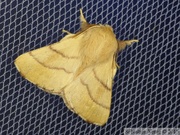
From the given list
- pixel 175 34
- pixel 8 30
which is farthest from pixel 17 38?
pixel 175 34

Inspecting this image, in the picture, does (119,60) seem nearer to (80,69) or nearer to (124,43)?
(124,43)

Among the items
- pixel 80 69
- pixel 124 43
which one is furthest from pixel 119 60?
pixel 80 69

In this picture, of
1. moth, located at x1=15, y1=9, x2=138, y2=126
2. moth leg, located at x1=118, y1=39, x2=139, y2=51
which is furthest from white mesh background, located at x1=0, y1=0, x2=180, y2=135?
moth, located at x1=15, y1=9, x2=138, y2=126

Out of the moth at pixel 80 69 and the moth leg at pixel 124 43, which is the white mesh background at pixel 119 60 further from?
the moth at pixel 80 69

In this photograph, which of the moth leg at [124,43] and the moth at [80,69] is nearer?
the moth at [80,69]

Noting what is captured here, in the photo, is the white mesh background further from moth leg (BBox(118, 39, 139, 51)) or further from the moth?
the moth

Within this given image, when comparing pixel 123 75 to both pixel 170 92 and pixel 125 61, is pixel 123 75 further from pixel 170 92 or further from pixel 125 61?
pixel 170 92

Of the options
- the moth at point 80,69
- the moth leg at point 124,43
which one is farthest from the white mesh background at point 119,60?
the moth at point 80,69
